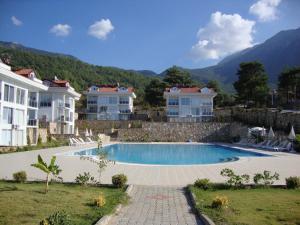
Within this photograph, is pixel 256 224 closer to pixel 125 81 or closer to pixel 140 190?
pixel 140 190

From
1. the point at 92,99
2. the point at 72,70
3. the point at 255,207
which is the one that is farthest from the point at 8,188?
the point at 72,70

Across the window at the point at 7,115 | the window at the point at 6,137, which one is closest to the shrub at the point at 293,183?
the window at the point at 6,137

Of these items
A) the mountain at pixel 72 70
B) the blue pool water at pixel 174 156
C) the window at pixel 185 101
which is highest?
the mountain at pixel 72 70

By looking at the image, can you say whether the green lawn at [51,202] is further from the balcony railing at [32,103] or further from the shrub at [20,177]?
the balcony railing at [32,103]

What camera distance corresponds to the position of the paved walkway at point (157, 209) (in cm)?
678

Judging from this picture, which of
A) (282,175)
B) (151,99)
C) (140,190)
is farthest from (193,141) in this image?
(140,190)

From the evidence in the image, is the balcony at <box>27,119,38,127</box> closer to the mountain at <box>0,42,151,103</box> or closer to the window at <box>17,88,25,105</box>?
the window at <box>17,88,25,105</box>

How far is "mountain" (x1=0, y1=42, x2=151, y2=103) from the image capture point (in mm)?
72750

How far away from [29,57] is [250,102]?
1809 inches

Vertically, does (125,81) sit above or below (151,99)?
above

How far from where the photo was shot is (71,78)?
76.8 meters

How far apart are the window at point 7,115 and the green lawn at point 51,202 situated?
56.8 feet

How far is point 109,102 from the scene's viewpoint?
56062 millimetres

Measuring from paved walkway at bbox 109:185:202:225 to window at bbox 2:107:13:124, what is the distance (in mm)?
19189
